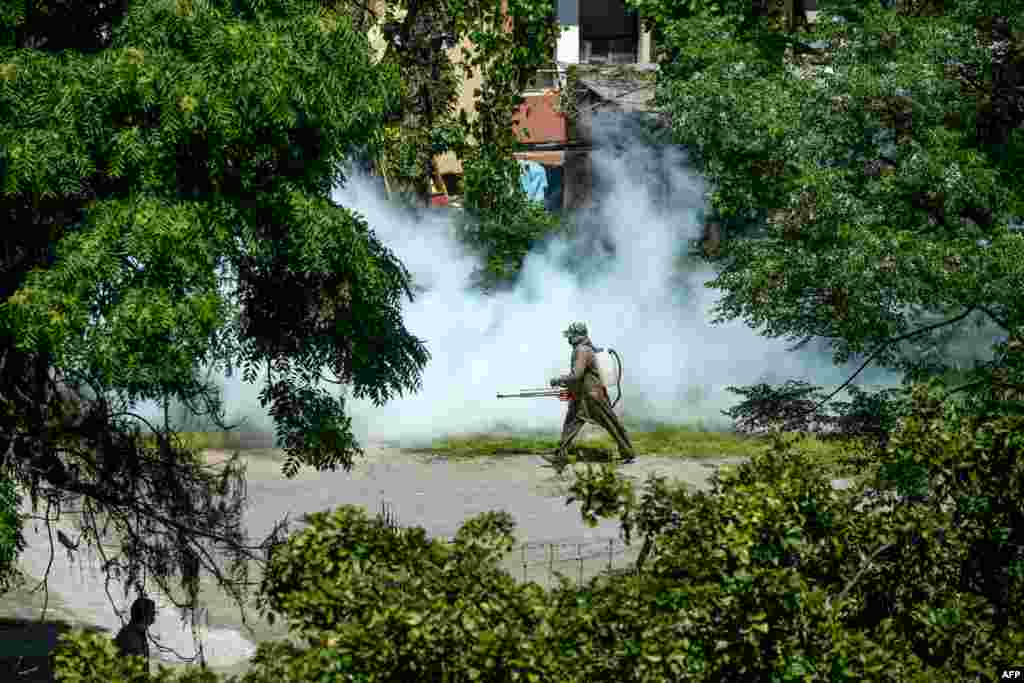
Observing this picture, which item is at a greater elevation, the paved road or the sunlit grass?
the sunlit grass

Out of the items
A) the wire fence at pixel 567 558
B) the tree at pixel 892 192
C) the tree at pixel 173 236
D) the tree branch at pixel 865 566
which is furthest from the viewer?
the wire fence at pixel 567 558

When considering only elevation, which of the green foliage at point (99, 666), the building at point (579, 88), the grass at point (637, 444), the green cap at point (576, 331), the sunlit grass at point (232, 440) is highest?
the building at point (579, 88)

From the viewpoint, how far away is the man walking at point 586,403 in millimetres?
16844

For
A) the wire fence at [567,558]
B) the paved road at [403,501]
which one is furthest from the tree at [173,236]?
the wire fence at [567,558]

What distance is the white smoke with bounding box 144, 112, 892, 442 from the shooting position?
1920 cm

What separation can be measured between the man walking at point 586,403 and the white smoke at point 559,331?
0.29 metres

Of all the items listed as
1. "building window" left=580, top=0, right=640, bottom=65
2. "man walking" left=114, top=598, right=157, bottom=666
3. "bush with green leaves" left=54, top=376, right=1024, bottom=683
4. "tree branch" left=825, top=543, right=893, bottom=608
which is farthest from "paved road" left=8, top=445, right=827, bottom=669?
"building window" left=580, top=0, right=640, bottom=65

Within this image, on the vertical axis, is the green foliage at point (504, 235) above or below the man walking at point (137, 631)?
above

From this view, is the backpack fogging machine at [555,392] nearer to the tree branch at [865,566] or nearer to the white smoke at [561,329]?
the white smoke at [561,329]

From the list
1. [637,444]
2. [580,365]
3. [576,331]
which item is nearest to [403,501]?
[580,365]

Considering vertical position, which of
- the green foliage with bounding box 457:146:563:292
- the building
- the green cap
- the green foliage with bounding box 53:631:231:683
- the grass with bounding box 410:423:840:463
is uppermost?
the building

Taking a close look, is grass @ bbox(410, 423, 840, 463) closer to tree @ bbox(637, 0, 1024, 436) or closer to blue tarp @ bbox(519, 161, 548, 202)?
tree @ bbox(637, 0, 1024, 436)

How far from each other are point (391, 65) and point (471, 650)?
4567 mm

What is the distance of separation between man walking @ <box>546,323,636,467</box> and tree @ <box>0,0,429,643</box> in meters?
7.62
